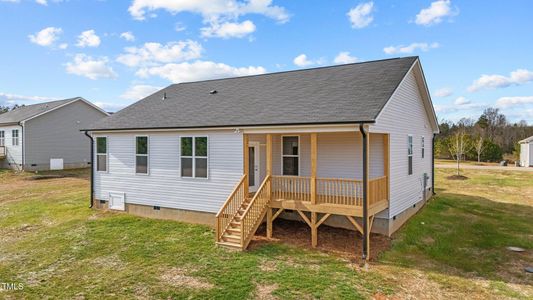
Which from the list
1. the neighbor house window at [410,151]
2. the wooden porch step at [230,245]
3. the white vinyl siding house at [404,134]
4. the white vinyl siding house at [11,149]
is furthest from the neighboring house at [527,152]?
the white vinyl siding house at [11,149]

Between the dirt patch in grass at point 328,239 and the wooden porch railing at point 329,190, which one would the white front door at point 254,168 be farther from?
the wooden porch railing at point 329,190

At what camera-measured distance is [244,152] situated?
11.0 meters

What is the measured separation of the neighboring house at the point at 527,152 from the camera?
1359 inches

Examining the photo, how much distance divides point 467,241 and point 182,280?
29.6ft

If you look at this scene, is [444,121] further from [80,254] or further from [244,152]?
[80,254]

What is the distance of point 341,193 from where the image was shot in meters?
9.91

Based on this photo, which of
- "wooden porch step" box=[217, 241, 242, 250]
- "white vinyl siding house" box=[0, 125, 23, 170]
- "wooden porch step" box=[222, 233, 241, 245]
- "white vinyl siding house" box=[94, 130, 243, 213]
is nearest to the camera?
"wooden porch step" box=[217, 241, 242, 250]

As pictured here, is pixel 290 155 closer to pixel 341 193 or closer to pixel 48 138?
pixel 341 193

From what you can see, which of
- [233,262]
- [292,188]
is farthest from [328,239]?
[233,262]

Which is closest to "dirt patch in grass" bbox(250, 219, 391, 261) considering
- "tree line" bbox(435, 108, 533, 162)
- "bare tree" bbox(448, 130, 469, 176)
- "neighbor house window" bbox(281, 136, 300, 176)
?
"neighbor house window" bbox(281, 136, 300, 176)

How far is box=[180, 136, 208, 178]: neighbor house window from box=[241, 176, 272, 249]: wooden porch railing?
103 inches

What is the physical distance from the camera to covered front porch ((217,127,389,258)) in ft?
31.0

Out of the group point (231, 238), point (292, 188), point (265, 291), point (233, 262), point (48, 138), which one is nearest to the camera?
point (265, 291)

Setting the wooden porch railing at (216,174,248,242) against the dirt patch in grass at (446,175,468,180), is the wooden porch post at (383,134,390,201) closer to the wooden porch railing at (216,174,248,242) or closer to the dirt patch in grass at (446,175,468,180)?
the wooden porch railing at (216,174,248,242)
